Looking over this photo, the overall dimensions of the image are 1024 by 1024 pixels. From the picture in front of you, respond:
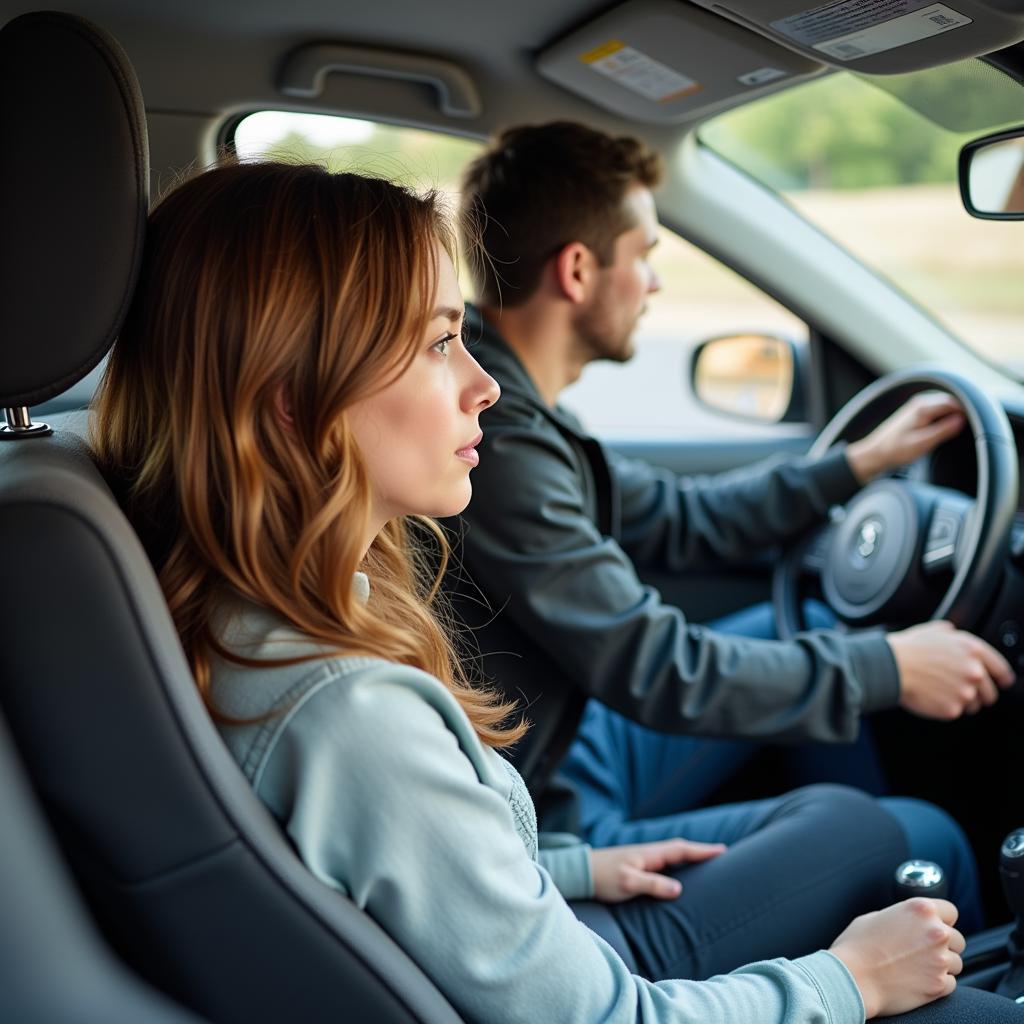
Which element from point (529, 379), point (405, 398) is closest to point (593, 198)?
point (529, 379)

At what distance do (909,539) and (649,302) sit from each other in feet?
1.98

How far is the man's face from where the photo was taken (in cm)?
201

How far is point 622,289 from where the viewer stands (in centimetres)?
202

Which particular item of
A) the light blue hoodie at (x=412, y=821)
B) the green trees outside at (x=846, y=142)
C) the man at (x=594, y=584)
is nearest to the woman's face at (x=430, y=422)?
the light blue hoodie at (x=412, y=821)

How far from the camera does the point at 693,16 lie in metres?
1.69

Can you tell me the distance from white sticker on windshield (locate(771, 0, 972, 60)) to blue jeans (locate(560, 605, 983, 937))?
1040 mm

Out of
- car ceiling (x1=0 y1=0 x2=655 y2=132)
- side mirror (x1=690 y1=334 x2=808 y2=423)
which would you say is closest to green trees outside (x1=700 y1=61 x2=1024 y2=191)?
side mirror (x1=690 y1=334 x2=808 y2=423)

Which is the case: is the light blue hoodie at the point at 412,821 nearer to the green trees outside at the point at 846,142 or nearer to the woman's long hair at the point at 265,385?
the woman's long hair at the point at 265,385

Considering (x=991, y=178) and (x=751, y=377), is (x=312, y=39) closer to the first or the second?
(x=991, y=178)

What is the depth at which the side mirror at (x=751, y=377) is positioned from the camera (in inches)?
113

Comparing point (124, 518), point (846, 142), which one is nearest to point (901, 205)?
point (846, 142)

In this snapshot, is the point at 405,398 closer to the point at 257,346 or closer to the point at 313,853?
the point at 257,346

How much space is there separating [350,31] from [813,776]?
60.5 inches

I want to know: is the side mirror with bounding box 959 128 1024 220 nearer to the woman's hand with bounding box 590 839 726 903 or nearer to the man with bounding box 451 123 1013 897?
the man with bounding box 451 123 1013 897
